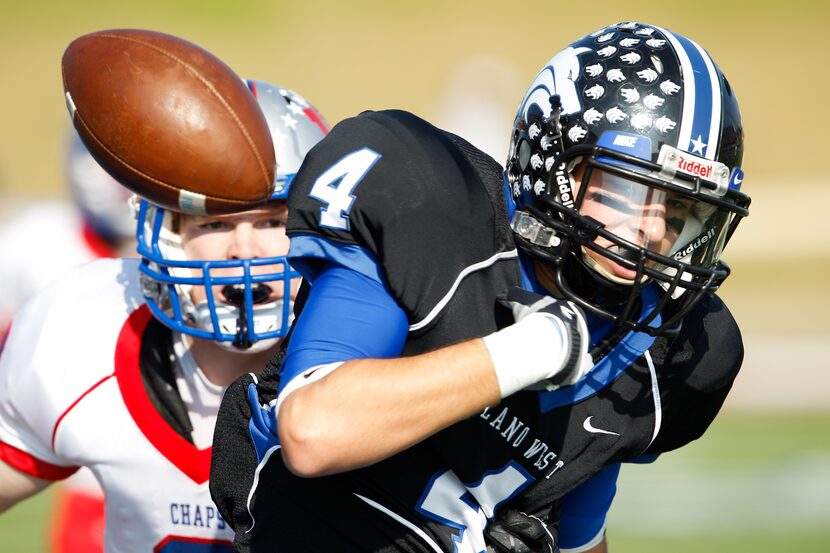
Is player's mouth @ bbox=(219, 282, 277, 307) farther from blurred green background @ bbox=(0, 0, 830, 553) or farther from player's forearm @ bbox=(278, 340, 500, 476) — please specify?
blurred green background @ bbox=(0, 0, 830, 553)

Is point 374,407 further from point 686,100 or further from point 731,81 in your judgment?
→ point 731,81

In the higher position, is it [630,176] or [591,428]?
[630,176]

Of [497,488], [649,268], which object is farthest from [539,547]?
[649,268]

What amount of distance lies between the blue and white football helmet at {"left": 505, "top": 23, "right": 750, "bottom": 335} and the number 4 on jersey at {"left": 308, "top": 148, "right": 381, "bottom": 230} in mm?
360

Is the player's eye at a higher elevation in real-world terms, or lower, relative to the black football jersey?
higher

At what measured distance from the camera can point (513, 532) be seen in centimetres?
253

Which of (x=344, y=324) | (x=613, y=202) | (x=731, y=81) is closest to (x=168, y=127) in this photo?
(x=344, y=324)

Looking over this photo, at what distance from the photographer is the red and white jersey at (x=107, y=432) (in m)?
3.08

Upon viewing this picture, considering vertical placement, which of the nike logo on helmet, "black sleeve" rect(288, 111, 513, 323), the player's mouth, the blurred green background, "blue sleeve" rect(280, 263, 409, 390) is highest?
"black sleeve" rect(288, 111, 513, 323)

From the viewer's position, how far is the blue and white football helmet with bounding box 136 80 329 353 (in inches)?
119

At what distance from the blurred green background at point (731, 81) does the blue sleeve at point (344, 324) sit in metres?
3.69

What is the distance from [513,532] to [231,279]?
3.31ft

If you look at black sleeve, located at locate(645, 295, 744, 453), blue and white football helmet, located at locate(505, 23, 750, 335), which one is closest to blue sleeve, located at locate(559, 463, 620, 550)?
black sleeve, located at locate(645, 295, 744, 453)

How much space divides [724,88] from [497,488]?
38.8 inches
